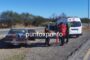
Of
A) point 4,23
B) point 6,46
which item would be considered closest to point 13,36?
point 6,46

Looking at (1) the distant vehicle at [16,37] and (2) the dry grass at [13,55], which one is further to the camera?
(1) the distant vehicle at [16,37]

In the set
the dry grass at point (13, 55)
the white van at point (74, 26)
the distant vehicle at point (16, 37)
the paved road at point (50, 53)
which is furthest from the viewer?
the white van at point (74, 26)

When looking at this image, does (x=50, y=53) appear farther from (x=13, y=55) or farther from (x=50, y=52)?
(x=13, y=55)

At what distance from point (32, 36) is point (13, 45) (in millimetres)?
1507

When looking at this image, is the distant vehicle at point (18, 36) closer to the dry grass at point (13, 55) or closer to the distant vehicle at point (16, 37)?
the distant vehicle at point (16, 37)

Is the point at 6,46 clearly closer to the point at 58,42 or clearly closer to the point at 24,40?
the point at 24,40

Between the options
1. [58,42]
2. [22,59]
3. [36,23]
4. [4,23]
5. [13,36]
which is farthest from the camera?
[36,23]

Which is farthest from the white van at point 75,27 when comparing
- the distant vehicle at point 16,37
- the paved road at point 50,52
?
the distant vehicle at point 16,37

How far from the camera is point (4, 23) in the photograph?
8625 cm

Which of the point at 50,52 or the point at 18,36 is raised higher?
the point at 18,36

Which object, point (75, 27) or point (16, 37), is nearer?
point (16, 37)

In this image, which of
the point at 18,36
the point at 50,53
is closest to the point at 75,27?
the point at 18,36

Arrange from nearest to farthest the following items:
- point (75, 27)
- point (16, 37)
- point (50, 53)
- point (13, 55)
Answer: point (13, 55), point (50, 53), point (16, 37), point (75, 27)

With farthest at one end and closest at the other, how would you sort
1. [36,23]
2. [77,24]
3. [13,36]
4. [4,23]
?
[36,23] < [4,23] < [77,24] < [13,36]
